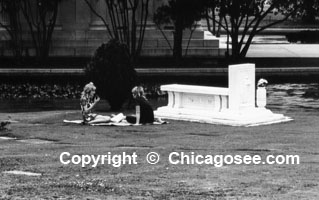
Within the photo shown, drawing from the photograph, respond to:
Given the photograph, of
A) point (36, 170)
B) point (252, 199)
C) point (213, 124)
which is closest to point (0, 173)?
point (36, 170)

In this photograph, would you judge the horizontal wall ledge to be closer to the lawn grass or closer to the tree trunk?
the tree trunk

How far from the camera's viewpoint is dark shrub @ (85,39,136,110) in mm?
27516

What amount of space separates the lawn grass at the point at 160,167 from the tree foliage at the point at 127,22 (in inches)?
980

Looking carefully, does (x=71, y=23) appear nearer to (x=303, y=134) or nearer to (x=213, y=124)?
(x=213, y=124)

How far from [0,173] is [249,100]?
10339 millimetres

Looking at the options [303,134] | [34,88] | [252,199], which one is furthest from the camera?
[34,88]

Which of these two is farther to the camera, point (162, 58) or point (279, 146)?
point (162, 58)

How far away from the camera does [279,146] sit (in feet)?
57.6

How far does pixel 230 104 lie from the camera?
23.3 metres

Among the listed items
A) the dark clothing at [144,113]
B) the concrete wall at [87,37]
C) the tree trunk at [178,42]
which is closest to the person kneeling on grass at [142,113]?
the dark clothing at [144,113]

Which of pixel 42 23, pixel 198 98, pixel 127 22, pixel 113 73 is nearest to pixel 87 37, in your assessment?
pixel 42 23

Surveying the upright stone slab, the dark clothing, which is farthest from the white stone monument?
the dark clothing

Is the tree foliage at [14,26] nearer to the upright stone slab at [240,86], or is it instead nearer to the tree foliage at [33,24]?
the tree foliage at [33,24]

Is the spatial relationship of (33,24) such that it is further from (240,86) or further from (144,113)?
(144,113)
